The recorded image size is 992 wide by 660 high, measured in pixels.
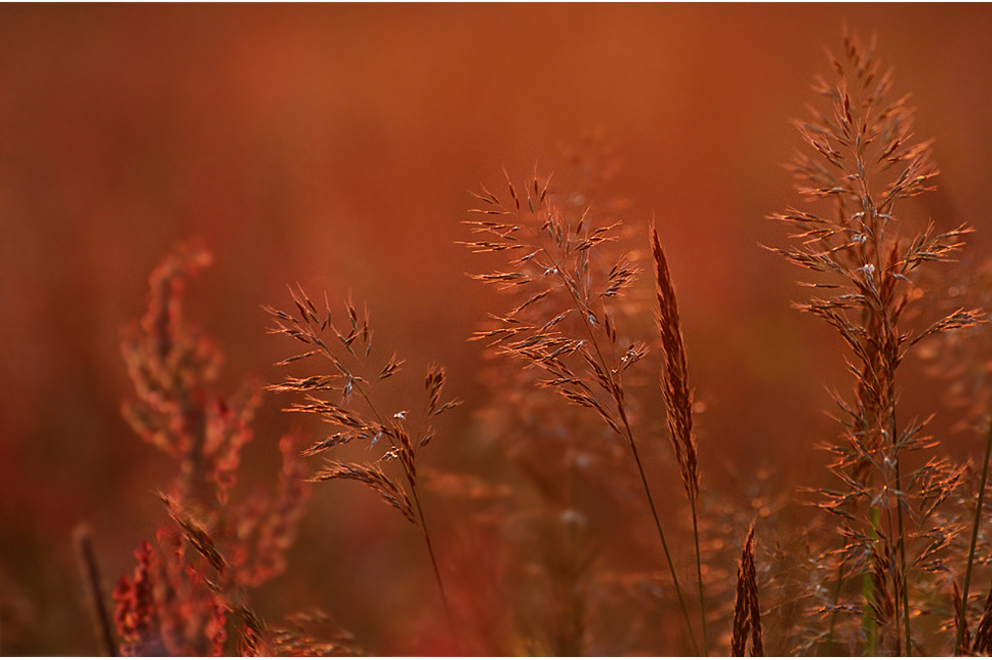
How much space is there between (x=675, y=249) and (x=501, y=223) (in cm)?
217

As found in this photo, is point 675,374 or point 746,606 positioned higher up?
point 675,374

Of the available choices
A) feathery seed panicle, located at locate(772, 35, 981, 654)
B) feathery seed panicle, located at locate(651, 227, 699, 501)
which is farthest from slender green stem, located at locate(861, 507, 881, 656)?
feathery seed panicle, located at locate(651, 227, 699, 501)

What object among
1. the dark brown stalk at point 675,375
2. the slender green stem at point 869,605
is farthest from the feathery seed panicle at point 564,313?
the slender green stem at point 869,605

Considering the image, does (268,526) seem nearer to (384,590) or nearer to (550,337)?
(550,337)

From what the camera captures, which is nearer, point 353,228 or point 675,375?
point 675,375

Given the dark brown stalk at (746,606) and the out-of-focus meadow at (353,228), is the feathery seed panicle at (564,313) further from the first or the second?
the out-of-focus meadow at (353,228)

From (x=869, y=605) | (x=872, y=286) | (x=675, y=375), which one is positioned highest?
(x=872, y=286)

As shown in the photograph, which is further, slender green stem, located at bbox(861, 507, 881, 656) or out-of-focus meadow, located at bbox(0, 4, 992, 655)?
out-of-focus meadow, located at bbox(0, 4, 992, 655)

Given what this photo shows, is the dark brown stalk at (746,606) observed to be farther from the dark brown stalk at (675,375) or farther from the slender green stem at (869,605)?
the slender green stem at (869,605)

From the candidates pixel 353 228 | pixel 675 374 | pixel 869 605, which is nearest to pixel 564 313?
pixel 675 374

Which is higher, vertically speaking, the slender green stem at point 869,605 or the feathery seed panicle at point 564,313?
the feathery seed panicle at point 564,313

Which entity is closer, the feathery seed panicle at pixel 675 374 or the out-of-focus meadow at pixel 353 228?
the feathery seed panicle at pixel 675 374

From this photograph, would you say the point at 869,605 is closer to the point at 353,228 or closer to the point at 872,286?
the point at 872,286

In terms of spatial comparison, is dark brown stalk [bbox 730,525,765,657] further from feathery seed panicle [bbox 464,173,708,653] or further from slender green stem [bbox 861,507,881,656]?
slender green stem [bbox 861,507,881,656]
